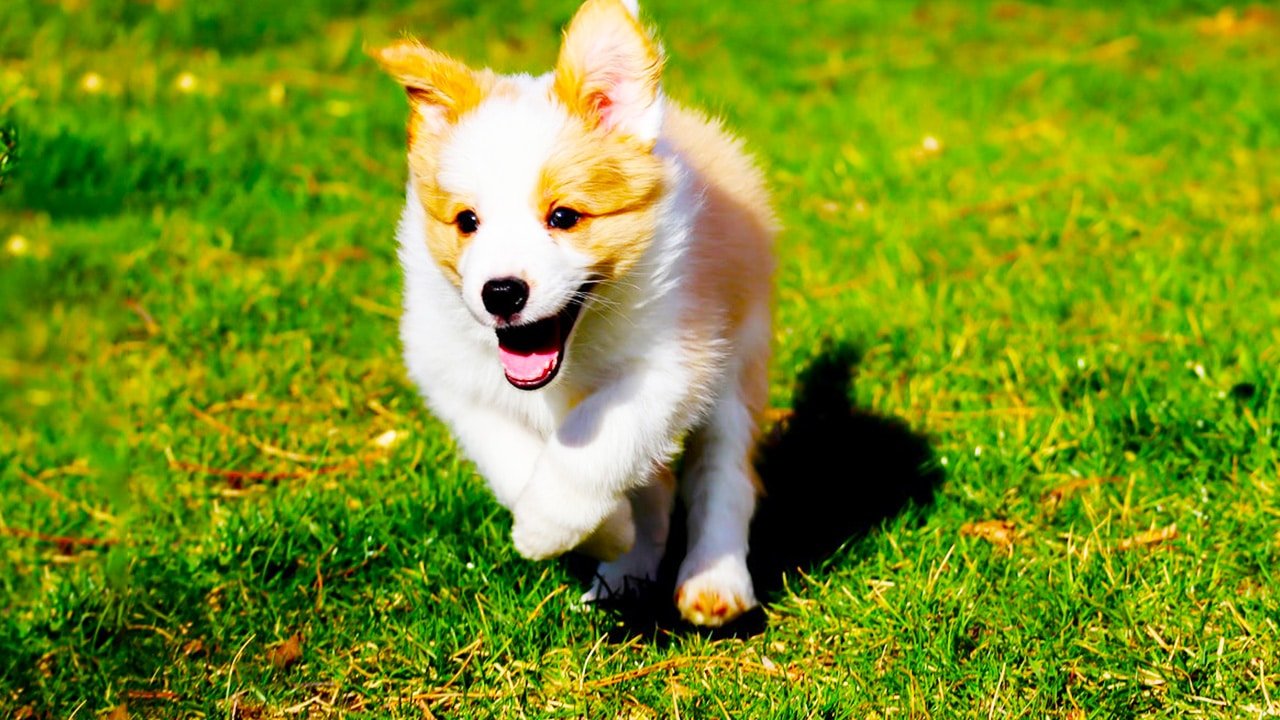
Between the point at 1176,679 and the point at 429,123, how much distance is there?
1.98m

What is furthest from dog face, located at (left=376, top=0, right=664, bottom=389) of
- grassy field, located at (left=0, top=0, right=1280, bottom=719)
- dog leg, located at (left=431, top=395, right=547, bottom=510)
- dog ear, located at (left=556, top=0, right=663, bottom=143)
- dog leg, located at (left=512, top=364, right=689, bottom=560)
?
grassy field, located at (left=0, top=0, right=1280, bottom=719)

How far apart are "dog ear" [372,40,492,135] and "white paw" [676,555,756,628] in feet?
3.85

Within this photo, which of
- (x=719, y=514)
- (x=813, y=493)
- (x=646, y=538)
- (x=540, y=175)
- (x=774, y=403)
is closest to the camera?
(x=540, y=175)

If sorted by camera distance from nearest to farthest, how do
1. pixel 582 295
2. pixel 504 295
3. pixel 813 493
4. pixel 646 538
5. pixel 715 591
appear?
pixel 504 295, pixel 582 295, pixel 715 591, pixel 646 538, pixel 813 493

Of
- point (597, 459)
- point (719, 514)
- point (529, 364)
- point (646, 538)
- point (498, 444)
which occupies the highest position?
point (529, 364)

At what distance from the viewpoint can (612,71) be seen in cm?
289

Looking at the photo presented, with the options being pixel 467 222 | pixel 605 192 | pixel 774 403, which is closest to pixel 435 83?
pixel 467 222

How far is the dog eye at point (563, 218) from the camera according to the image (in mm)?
2764

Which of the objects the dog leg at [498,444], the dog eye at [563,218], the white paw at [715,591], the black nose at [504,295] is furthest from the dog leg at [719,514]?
the black nose at [504,295]

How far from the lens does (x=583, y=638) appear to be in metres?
3.20

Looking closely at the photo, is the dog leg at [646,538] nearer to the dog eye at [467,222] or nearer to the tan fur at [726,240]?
the tan fur at [726,240]

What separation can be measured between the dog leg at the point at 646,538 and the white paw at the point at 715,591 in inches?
11.9

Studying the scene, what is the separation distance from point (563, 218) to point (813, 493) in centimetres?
147

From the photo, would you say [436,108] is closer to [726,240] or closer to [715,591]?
[726,240]
